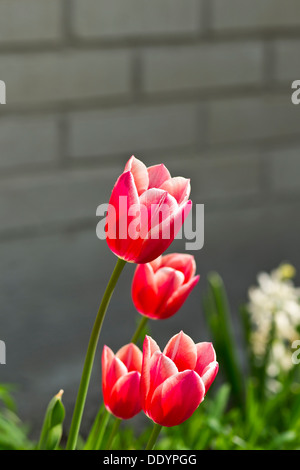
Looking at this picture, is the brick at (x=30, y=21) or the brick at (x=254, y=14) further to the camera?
the brick at (x=254, y=14)

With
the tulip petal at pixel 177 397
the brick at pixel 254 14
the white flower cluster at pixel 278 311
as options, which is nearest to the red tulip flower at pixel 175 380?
the tulip petal at pixel 177 397

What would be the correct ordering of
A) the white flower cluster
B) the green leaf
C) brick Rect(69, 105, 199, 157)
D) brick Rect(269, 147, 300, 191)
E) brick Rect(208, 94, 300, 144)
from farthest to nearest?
brick Rect(269, 147, 300, 191) < brick Rect(208, 94, 300, 144) < brick Rect(69, 105, 199, 157) < the white flower cluster < the green leaf

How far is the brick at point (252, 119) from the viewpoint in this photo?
5.93 ft

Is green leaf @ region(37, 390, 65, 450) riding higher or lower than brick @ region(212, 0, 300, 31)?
lower

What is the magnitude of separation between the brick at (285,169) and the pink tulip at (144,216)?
1517 mm

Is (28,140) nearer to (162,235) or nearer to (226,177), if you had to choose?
(226,177)

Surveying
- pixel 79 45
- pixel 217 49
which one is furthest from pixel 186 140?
pixel 79 45

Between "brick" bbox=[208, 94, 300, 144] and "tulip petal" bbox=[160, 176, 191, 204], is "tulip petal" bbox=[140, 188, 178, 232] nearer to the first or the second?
"tulip petal" bbox=[160, 176, 191, 204]

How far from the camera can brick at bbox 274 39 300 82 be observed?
1.85 meters

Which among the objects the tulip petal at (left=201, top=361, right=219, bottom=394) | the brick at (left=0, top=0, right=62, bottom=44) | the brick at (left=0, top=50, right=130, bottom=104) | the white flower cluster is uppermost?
the brick at (left=0, top=0, right=62, bottom=44)

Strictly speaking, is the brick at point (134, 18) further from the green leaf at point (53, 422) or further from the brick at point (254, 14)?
the green leaf at point (53, 422)

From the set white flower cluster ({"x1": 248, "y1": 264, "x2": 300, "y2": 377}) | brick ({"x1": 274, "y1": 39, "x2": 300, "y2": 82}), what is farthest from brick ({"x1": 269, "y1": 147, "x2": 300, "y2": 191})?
white flower cluster ({"x1": 248, "y1": 264, "x2": 300, "y2": 377})

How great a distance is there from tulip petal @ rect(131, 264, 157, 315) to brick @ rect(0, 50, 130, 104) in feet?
3.62

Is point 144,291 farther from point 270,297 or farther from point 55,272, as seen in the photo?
point 55,272
